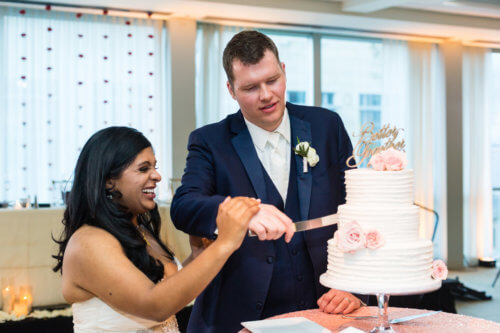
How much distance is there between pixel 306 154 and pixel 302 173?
0.08m

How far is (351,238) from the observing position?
1.76m

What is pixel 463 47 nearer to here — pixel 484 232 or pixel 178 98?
pixel 484 232

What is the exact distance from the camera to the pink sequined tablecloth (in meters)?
1.95

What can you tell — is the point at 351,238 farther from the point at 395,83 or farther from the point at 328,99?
the point at 395,83

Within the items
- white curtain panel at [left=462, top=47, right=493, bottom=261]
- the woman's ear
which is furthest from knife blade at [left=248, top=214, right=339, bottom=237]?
white curtain panel at [left=462, top=47, right=493, bottom=261]

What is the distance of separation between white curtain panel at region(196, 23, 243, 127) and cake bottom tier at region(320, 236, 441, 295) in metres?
6.44

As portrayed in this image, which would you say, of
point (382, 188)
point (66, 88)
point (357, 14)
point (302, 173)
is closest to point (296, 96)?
point (357, 14)

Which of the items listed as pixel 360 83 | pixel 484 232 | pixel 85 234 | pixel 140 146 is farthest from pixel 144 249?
pixel 484 232

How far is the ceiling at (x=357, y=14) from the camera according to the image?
23.8ft

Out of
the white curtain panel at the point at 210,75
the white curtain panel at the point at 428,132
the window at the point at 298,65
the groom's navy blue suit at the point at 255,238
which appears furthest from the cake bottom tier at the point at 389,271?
the white curtain panel at the point at 428,132

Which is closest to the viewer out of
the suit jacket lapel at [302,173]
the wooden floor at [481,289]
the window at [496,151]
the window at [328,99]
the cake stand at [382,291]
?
the cake stand at [382,291]

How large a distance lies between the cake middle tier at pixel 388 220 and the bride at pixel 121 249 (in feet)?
1.13

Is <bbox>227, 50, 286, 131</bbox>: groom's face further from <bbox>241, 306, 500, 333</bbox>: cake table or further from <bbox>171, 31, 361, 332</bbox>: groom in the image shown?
<bbox>241, 306, 500, 333</bbox>: cake table

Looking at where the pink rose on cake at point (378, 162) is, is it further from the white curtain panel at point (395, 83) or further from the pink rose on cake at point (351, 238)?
the white curtain panel at point (395, 83)
